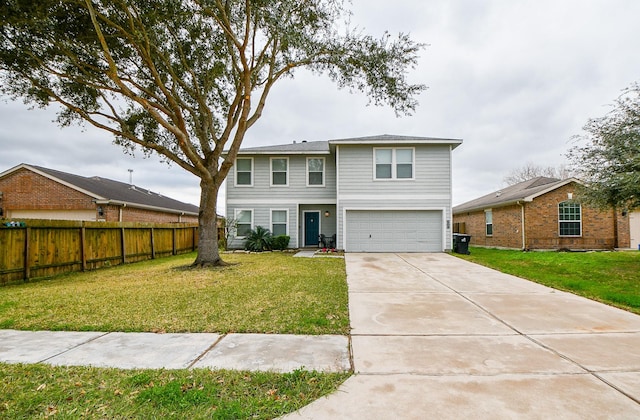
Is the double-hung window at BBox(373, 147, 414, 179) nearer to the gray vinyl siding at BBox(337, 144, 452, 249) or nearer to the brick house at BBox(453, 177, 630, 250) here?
the gray vinyl siding at BBox(337, 144, 452, 249)

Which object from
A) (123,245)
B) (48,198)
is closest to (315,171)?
(123,245)

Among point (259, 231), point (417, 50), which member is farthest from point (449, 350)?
point (259, 231)

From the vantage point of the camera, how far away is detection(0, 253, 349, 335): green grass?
4.28m

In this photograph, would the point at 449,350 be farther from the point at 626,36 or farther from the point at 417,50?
the point at 626,36

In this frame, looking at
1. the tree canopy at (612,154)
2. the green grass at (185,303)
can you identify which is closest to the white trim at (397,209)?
the tree canopy at (612,154)

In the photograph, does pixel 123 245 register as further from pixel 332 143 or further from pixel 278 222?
pixel 332 143

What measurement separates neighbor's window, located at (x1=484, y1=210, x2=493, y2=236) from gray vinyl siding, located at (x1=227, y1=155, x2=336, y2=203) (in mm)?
10404

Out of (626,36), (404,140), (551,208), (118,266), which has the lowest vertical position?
(118,266)

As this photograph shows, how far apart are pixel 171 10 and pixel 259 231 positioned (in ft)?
31.3

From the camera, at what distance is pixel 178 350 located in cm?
343

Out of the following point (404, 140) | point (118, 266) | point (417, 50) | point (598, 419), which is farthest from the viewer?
point (404, 140)

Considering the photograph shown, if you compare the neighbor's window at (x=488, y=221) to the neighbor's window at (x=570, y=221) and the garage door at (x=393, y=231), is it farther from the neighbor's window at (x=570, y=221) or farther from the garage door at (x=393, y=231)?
the garage door at (x=393, y=231)

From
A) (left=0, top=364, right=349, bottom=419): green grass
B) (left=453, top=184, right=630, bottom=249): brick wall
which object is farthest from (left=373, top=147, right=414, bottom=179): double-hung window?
(left=0, top=364, right=349, bottom=419): green grass

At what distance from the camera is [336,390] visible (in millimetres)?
2576
